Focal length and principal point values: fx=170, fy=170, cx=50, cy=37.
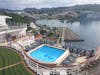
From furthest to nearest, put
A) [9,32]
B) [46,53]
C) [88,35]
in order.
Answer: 1. [88,35]
2. [9,32]
3. [46,53]

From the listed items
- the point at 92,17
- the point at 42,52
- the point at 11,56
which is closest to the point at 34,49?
the point at 42,52

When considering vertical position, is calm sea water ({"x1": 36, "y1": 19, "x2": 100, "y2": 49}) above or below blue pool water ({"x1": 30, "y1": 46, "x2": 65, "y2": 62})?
below

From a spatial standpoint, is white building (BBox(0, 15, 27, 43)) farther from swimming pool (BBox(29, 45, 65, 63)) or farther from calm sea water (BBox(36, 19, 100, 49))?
calm sea water (BBox(36, 19, 100, 49))

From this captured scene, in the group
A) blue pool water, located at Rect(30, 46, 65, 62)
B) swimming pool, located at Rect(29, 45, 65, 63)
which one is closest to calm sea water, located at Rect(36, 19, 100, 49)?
swimming pool, located at Rect(29, 45, 65, 63)

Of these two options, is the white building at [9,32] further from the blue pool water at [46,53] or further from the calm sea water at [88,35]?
the calm sea water at [88,35]

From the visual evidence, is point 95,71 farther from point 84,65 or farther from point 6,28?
point 6,28

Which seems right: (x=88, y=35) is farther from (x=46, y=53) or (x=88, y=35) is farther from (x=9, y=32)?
(x=46, y=53)

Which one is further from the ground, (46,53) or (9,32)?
(9,32)

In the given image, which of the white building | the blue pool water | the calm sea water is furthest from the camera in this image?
the calm sea water

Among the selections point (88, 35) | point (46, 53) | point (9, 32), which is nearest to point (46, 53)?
point (46, 53)
